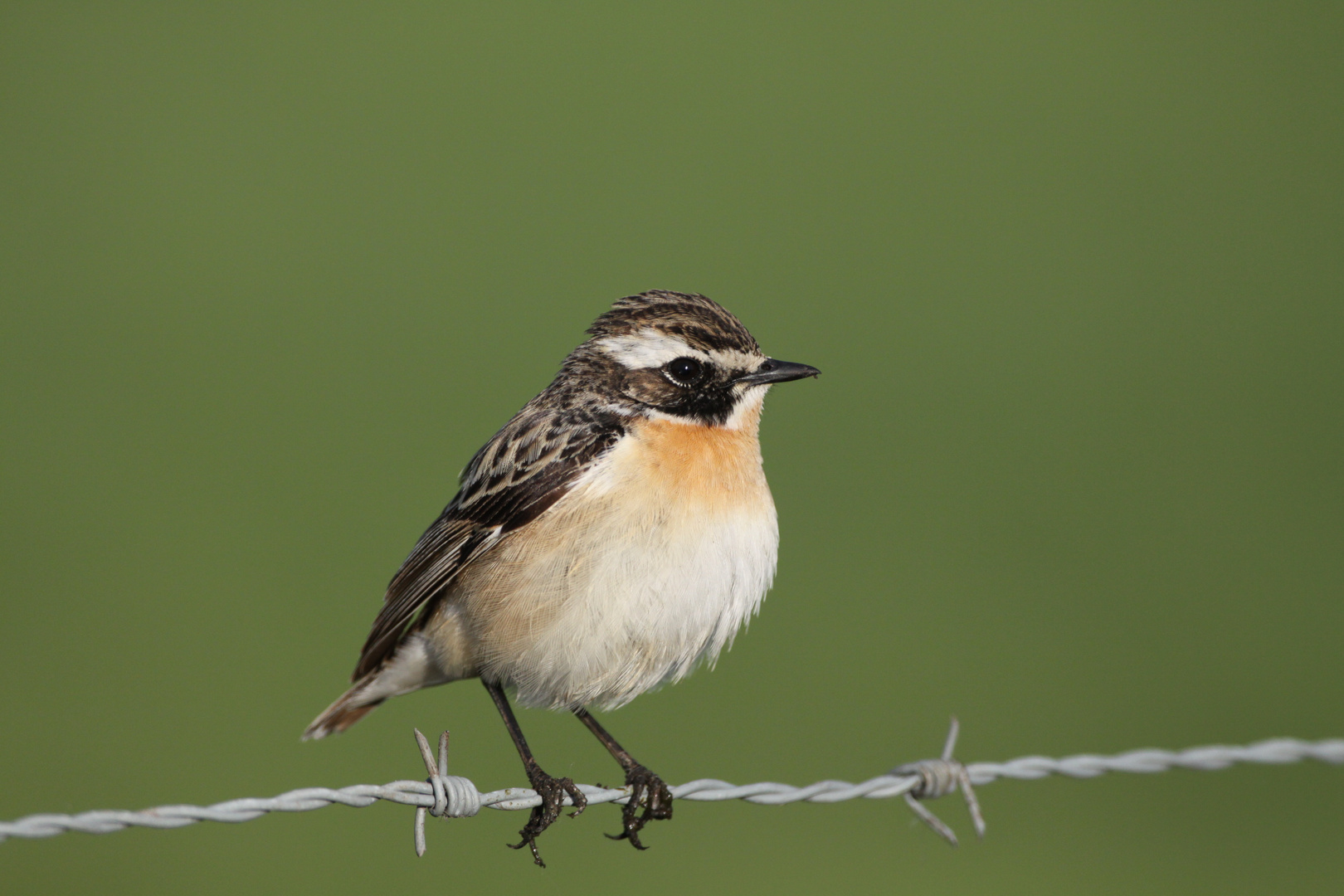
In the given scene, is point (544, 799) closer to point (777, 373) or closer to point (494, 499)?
point (494, 499)

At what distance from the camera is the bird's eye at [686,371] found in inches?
229

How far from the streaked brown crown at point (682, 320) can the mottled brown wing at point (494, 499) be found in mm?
477

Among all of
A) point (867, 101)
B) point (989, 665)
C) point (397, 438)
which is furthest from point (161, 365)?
point (867, 101)

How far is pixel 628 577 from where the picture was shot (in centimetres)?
525

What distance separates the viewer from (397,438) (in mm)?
11984

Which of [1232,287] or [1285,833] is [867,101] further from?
[1285,833]

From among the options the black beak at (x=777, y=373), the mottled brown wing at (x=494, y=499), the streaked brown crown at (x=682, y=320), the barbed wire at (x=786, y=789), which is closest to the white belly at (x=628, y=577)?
the mottled brown wing at (x=494, y=499)

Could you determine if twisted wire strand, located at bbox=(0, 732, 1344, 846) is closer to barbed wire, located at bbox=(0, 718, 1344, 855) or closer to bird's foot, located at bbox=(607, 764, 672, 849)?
barbed wire, located at bbox=(0, 718, 1344, 855)

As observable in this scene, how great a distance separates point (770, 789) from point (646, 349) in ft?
6.78

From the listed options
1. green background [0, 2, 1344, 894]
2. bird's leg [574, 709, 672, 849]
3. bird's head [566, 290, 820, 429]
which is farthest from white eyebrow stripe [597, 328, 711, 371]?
green background [0, 2, 1344, 894]

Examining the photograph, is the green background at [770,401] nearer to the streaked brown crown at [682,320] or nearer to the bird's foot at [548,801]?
the bird's foot at [548,801]

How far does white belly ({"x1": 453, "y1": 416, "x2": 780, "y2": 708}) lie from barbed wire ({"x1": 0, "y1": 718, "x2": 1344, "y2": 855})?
0.56m

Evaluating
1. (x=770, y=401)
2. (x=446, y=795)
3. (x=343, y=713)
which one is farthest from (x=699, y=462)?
(x=770, y=401)

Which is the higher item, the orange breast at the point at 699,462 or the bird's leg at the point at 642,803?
the orange breast at the point at 699,462
